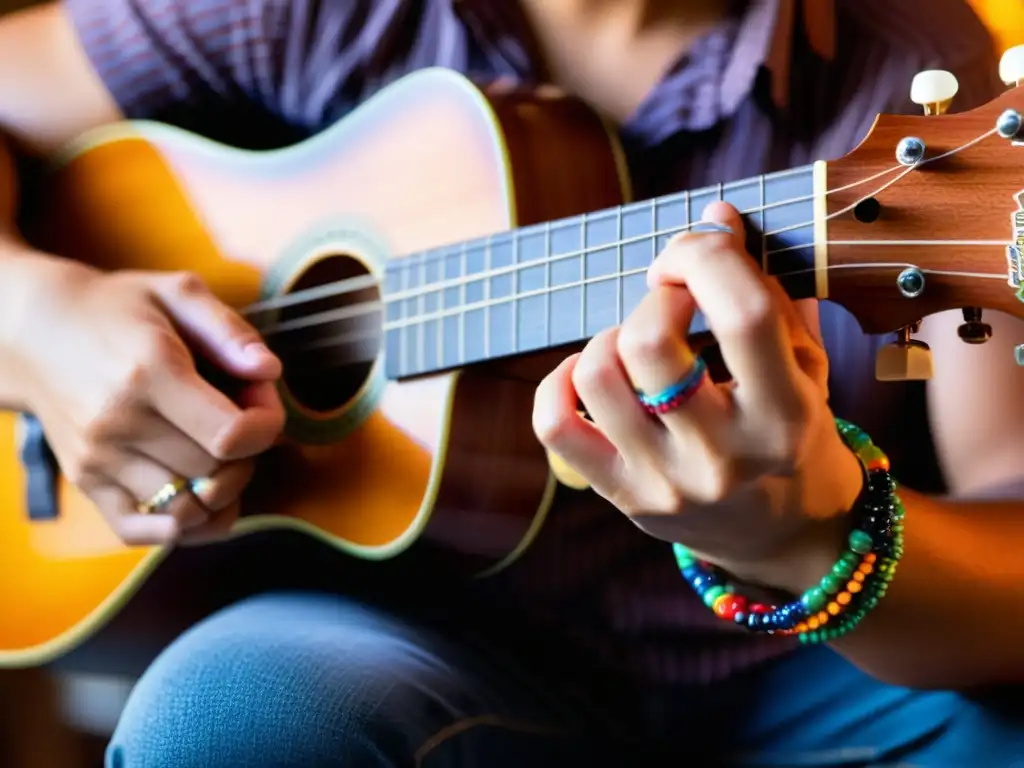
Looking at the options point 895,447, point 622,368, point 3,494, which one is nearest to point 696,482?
point 622,368

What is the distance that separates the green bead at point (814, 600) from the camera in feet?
1.58

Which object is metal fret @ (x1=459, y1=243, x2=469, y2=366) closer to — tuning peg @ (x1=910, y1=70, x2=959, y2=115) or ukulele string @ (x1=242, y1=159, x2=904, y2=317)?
ukulele string @ (x1=242, y1=159, x2=904, y2=317)

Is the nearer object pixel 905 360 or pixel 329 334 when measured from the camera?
pixel 905 360

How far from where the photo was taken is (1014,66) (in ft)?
1.39

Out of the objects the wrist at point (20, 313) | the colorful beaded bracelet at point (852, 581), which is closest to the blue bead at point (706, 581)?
the colorful beaded bracelet at point (852, 581)

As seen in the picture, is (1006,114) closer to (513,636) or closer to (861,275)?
(861,275)

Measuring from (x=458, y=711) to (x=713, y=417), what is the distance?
1.07 ft

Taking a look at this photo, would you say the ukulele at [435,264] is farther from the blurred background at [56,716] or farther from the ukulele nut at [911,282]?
the blurred background at [56,716]

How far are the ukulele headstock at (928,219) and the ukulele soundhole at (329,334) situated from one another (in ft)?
1.15

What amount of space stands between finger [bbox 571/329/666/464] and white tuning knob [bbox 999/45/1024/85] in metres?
0.21

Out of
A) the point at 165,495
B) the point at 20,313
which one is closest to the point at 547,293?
the point at 165,495

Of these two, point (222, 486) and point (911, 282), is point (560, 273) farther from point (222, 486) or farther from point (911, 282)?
point (222, 486)

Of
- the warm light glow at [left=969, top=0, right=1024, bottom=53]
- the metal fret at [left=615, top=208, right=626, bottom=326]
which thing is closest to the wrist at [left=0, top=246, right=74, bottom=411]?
the metal fret at [left=615, top=208, right=626, bottom=326]

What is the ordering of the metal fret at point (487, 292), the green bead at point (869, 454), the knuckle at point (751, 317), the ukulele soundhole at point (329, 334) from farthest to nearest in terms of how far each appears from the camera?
the ukulele soundhole at point (329, 334), the metal fret at point (487, 292), the green bead at point (869, 454), the knuckle at point (751, 317)
